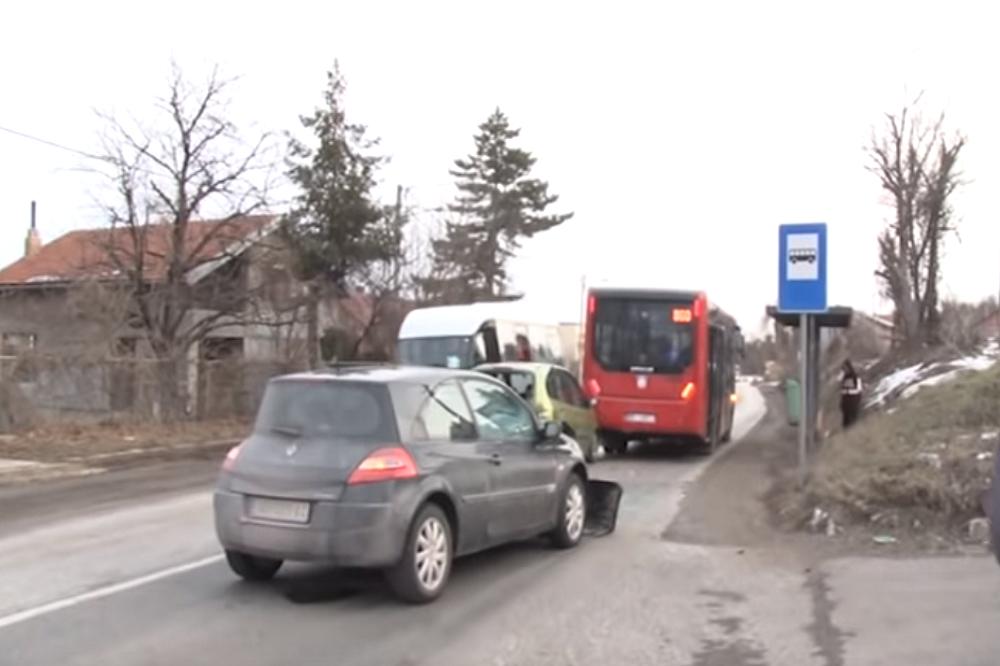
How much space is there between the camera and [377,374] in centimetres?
824

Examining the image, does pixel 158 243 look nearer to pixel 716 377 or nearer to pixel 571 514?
pixel 716 377

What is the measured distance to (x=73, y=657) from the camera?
6.24 meters

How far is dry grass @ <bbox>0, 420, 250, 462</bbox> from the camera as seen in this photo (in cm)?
1888

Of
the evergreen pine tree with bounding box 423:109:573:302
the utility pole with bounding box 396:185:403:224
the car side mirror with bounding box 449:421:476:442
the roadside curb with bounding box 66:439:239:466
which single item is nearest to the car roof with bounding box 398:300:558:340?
the roadside curb with bounding box 66:439:239:466

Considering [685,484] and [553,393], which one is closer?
[685,484]

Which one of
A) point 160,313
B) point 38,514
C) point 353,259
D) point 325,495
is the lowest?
point 38,514

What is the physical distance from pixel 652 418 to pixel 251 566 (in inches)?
456

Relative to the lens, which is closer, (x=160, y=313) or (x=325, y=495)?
(x=325, y=495)

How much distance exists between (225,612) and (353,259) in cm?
3014

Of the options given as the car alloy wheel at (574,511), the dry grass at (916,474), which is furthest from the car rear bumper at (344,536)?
the dry grass at (916,474)

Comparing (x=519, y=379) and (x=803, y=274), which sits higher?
(x=803, y=274)

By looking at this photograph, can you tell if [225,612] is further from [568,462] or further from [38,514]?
[38,514]

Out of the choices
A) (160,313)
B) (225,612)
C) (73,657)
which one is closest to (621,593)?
(225,612)

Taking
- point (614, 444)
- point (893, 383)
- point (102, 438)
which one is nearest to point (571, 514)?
point (614, 444)
